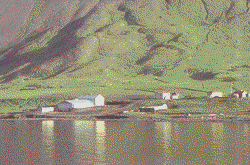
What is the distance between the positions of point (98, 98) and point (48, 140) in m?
81.8

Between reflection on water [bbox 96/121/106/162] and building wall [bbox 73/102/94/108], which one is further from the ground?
building wall [bbox 73/102/94/108]

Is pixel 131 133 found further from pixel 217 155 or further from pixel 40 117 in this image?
pixel 40 117

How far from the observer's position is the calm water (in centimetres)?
5750

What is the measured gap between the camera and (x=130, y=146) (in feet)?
223

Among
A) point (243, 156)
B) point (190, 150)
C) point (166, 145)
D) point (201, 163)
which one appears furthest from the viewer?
point (166, 145)

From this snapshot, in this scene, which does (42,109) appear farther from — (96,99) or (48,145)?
(48,145)

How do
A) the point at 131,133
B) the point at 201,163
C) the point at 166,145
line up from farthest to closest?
the point at 131,133, the point at 166,145, the point at 201,163

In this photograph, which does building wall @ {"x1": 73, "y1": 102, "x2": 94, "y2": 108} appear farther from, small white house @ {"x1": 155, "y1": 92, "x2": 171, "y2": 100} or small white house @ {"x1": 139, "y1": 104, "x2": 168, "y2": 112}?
small white house @ {"x1": 139, "y1": 104, "x2": 168, "y2": 112}

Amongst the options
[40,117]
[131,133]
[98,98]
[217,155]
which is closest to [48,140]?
[131,133]

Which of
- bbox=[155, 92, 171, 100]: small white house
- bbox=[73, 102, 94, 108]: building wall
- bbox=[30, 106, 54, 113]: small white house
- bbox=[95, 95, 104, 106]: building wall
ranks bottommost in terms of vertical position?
bbox=[30, 106, 54, 113]: small white house

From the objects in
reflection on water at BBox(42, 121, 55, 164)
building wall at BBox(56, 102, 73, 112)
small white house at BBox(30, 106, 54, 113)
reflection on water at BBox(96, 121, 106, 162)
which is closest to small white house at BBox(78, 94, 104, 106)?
building wall at BBox(56, 102, 73, 112)

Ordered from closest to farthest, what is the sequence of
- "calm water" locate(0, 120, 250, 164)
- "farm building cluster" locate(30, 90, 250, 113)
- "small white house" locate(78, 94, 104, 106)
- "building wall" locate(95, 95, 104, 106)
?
"calm water" locate(0, 120, 250, 164) → "farm building cluster" locate(30, 90, 250, 113) → "small white house" locate(78, 94, 104, 106) → "building wall" locate(95, 95, 104, 106)

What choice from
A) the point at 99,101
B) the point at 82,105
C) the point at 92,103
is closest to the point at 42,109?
the point at 82,105

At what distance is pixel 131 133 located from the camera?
85312mm
